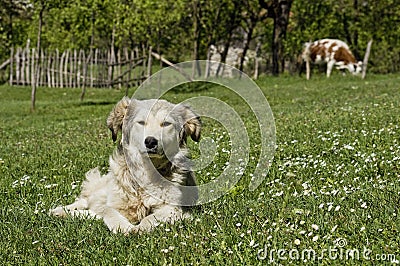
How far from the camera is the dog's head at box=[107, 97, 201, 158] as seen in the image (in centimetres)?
632

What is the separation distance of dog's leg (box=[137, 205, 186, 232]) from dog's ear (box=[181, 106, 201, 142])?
0.83 meters

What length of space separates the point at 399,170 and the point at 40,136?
35.3ft

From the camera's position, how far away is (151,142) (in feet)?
20.4

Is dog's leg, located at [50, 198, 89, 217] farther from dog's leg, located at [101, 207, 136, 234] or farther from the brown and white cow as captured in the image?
the brown and white cow

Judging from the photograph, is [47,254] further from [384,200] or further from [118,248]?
[384,200]

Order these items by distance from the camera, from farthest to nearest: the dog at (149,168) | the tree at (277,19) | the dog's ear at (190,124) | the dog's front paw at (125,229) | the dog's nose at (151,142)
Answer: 1. the tree at (277,19)
2. the dog's ear at (190,124)
3. the dog at (149,168)
4. the dog's nose at (151,142)
5. the dog's front paw at (125,229)

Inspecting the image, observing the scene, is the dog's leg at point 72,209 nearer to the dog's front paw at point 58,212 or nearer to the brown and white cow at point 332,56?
the dog's front paw at point 58,212

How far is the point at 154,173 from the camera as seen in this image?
6.59 meters

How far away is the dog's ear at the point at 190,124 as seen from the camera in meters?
6.77

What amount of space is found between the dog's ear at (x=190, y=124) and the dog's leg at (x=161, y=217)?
832 millimetres

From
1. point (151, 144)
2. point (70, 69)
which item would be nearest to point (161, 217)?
point (151, 144)

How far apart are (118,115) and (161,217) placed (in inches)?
53.2

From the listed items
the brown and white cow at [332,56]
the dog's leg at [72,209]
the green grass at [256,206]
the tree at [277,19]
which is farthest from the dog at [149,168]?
the brown and white cow at [332,56]

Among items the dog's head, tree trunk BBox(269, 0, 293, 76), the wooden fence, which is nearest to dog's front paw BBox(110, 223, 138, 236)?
the dog's head
